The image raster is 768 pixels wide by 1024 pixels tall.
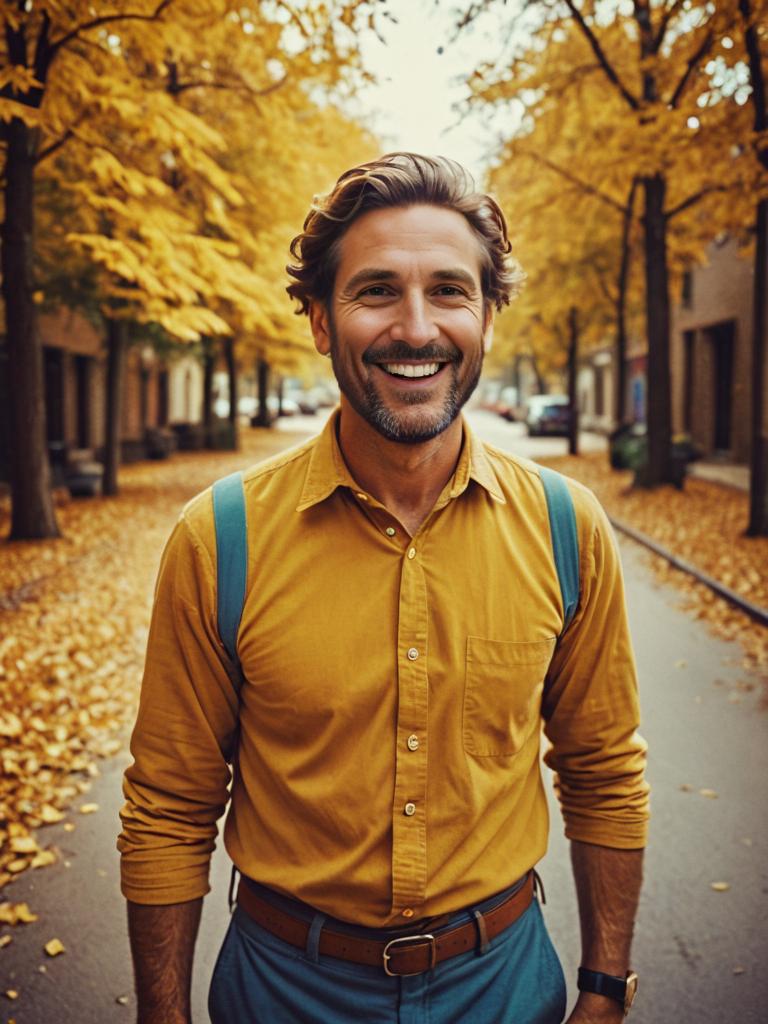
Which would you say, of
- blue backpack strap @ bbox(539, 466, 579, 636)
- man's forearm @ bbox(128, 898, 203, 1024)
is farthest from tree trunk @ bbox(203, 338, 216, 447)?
man's forearm @ bbox(128, 898, 203, 1024)

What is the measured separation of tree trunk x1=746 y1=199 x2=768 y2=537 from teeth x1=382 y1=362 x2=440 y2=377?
10682 mm

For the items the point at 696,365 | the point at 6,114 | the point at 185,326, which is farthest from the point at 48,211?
the point at 696,365

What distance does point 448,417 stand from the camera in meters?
1.84

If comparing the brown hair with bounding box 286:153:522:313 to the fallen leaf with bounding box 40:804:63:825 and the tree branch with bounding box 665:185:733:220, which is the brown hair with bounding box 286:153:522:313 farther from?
the tree branch with bounding box 665:185:733:220

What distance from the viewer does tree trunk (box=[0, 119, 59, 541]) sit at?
10727 millimetres

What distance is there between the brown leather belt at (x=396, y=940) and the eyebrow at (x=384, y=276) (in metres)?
1.24

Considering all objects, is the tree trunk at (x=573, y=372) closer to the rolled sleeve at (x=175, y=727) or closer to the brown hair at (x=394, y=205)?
the brown hair at (x=394, y=205)

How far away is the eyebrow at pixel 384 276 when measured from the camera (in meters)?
1.82

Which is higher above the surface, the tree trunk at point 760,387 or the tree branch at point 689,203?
the tree branch at point 689,203

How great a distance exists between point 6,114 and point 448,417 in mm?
6352

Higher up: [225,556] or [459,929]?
[225,556]

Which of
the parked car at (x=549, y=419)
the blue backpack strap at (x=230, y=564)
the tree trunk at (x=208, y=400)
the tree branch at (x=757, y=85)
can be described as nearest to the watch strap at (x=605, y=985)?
the blue backpack strap at (x=230, y=564)

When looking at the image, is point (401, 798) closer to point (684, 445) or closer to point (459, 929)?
point (459, 929)

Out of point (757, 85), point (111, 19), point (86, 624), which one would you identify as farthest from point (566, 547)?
point (757, 85)
